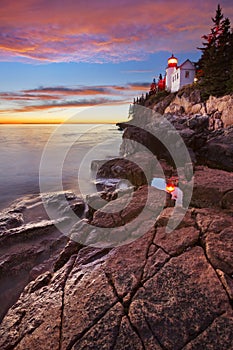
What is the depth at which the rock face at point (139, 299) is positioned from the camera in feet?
9.56

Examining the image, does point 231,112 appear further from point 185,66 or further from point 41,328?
point 185,66

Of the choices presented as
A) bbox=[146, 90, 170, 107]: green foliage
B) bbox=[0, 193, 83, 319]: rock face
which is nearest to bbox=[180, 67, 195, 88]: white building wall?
bbox=[146, 90, 170, 107]: green foliage

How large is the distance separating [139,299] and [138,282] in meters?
0.28

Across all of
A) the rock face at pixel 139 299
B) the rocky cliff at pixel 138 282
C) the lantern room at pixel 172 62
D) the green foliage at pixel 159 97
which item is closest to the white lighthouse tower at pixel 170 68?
the lantern room at pixel 172 62

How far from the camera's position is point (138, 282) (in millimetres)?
3525

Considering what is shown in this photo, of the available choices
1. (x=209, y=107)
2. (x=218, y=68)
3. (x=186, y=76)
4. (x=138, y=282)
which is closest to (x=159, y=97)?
(x=186, y=76)

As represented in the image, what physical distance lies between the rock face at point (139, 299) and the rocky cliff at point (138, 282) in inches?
0.5

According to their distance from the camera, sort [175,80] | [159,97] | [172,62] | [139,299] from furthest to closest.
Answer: [159,97] < [172,62] < [175,80] < [139,299]

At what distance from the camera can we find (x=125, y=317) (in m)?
3.11

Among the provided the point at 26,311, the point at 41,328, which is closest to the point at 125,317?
the point at 41,328

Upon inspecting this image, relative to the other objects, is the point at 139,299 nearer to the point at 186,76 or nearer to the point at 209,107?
the point at 209,107

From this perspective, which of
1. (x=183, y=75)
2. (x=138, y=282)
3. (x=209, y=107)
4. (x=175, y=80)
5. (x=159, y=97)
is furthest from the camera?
(x=159, y=97)

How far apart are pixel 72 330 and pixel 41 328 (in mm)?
556

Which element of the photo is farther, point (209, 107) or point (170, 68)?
point (170, 68)
